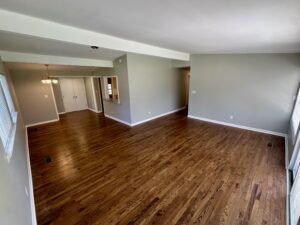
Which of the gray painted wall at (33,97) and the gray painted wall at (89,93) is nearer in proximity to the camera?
the gray painted wall at (33,97)

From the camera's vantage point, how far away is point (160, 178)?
2.58 metres

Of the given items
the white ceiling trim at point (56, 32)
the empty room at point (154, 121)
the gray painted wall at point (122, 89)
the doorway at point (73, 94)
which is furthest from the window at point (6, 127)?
the doorway at point (73, 94)

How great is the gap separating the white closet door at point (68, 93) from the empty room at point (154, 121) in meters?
1.47

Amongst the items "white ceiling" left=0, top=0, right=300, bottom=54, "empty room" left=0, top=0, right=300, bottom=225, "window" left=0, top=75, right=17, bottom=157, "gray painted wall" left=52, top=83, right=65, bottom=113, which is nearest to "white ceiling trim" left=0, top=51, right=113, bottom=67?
"empty room" left=0, top=0, right=300, bottom=225

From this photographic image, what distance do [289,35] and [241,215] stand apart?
3.04 meters

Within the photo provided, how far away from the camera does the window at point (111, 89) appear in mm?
5531

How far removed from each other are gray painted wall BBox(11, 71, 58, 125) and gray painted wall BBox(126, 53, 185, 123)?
3911mm

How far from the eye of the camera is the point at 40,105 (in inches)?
229

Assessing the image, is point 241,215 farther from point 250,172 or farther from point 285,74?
point 285,74

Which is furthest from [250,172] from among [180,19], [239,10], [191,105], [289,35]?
[191,105]

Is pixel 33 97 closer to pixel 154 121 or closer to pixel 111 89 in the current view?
pixel 111 89

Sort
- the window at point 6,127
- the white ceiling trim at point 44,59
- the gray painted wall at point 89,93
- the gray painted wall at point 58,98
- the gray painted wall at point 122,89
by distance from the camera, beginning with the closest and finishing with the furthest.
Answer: the window at point 6,127 → the white ceiling trim at point 44,59 → the gray painted wall at point 122,89 → the gray painted wall at point 58,98 → the gray painted wall at point 89,93

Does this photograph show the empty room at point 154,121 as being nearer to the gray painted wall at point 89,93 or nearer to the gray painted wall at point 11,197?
the gray painted wall at point 11,197

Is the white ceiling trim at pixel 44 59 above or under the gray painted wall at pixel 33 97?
above
